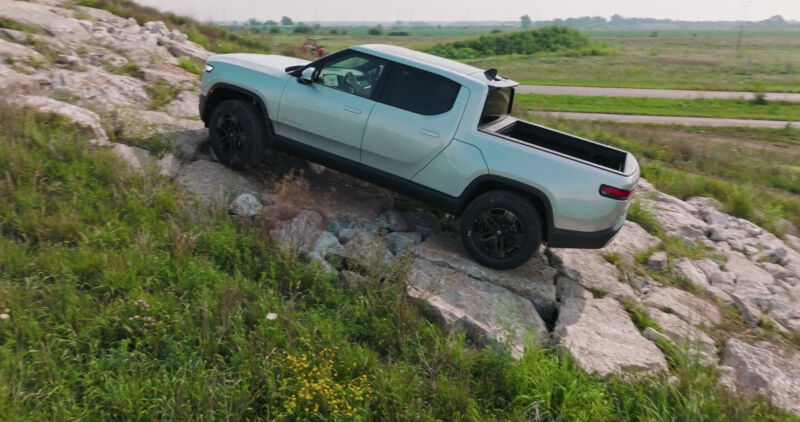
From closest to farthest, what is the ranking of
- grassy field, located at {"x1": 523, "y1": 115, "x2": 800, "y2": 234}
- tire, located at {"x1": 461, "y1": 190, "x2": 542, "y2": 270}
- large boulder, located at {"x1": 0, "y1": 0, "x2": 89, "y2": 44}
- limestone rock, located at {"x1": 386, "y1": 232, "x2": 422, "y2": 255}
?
tire, located at {"x1": 461, "y1": 190, "x2": 542, "y2": 270} < limestone rock, located at {"x1": 386, "y1": 232, "x2": 422, "y2": 255} < grassy field, located at {"x1": 523, "y1": 115, "x2": 800, "y2": 234} < large boulder, located at {"x1": 0, "y1": 0, "x2": 89, "y2": 44}

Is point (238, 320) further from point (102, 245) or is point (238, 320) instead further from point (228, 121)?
point (228, 121)

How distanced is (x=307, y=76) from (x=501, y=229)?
2.69m

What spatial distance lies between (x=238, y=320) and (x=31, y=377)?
138 centimetres

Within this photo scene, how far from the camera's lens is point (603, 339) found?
509 cm

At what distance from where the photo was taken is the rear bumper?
5.44 metres

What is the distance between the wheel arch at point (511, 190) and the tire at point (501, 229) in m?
0.08

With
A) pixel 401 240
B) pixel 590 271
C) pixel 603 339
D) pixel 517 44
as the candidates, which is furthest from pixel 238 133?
pixel 517 44

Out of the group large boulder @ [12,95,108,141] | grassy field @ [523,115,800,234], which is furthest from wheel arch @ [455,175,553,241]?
grassy field @ [523,115,800,234]

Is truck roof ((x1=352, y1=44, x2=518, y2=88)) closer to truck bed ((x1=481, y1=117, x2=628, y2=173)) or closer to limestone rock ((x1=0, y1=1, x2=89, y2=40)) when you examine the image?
truck bed ((x1=481, y1=117, x2=628, y2=173))

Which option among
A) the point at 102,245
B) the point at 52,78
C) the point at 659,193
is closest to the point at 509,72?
the point at 659,193

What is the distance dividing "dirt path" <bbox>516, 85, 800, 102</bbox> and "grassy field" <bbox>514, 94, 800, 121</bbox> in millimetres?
1690

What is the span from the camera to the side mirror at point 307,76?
6238mm

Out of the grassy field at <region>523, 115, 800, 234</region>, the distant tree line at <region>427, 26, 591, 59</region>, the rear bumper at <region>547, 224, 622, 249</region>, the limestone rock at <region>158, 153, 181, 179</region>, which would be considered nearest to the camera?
the rear bumper at <region>547, 224, 622, 249</region>

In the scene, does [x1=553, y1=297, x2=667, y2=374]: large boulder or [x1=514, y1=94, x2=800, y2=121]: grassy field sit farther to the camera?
[x1=514, y1=94, x2=800, y2=121]: grassy field
